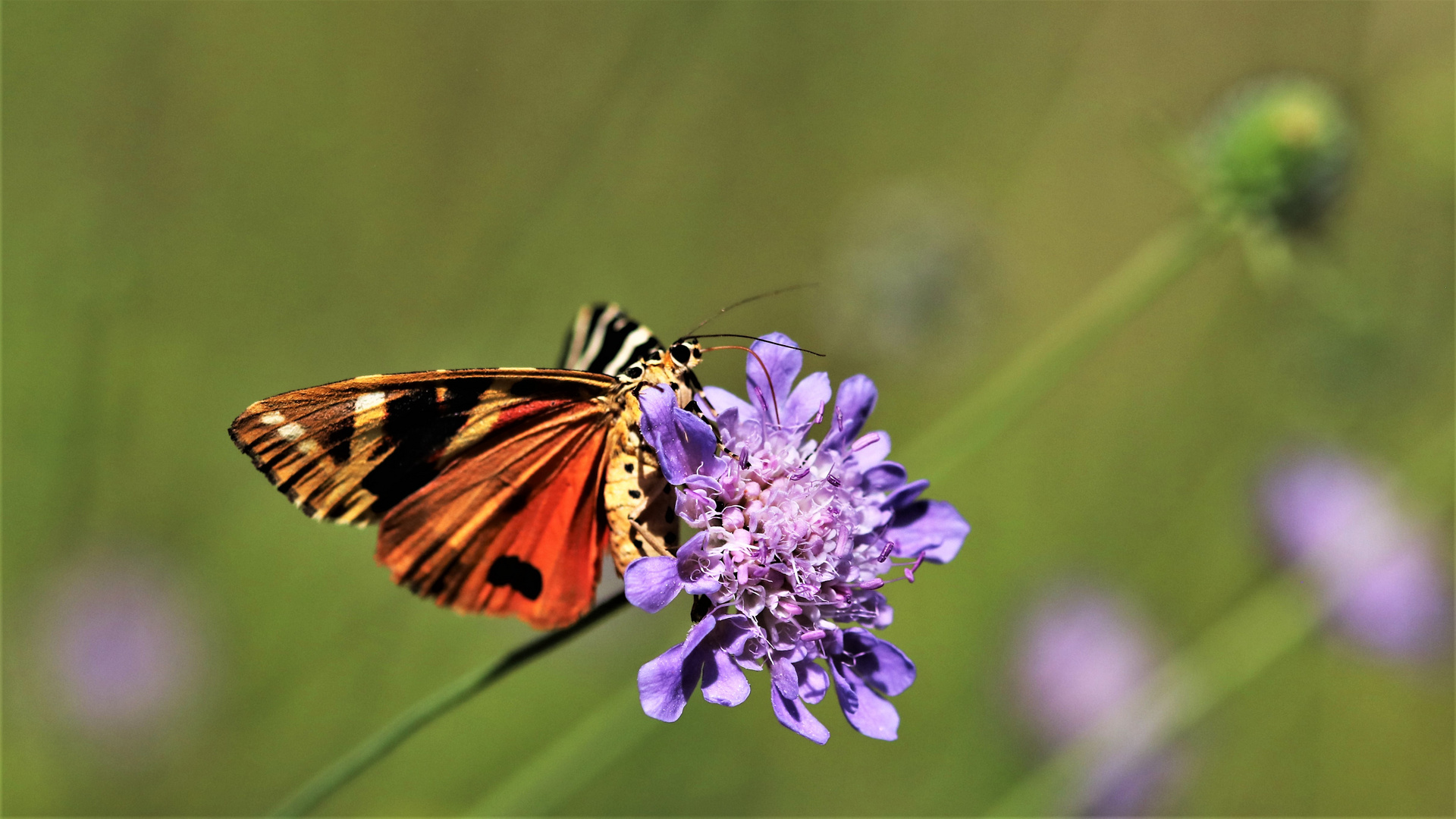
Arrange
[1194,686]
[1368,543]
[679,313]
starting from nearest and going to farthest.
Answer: [1194,686] → [1368,543] → [679,313]

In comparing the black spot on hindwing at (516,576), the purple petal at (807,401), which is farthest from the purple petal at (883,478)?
the black spot on hindwing at (516,576)

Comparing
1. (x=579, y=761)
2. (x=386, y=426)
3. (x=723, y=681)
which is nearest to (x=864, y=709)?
(x=723, y=681)

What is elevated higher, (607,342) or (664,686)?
(607,342)

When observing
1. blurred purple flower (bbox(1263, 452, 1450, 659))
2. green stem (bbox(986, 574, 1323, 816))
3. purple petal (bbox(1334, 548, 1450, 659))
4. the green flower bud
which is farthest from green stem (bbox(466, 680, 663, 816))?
purple petal (bbox(1334, 548, 1450, 659))

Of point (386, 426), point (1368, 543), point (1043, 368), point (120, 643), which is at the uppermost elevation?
point (120, 643)

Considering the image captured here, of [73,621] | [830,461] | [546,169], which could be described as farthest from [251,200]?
[830,461]

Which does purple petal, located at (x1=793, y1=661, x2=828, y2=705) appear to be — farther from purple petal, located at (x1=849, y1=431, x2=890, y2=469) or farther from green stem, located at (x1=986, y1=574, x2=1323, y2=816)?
green stem, located at (x1=986, y1=574, x2=1323, y2=816)

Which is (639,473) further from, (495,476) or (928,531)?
(928,531)
